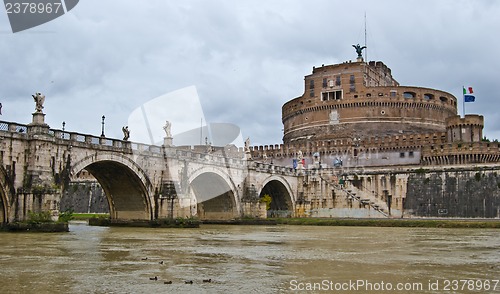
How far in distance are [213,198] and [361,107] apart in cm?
3508

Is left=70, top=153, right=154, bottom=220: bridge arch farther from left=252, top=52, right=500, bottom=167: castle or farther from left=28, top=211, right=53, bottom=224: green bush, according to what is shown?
left=252, top=52, right=500, bottom=167: castle

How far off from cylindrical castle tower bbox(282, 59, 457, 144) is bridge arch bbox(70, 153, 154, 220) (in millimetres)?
38420

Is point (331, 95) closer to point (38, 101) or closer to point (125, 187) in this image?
point (125, 187)

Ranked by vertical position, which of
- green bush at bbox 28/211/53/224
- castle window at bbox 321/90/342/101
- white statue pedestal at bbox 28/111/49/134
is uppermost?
castle window at bbox 321/90/342/101

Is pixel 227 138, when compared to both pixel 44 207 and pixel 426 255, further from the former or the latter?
pixel 426 255

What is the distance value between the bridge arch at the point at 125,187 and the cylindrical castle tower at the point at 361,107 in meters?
38.4

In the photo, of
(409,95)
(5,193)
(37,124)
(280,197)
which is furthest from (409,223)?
(409,95)

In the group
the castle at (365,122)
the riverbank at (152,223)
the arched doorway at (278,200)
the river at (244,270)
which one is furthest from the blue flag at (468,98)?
the river at (244,270)

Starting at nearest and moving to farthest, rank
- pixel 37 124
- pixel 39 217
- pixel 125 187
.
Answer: pixel 39 217
pixel 37 124
pixel 125 187

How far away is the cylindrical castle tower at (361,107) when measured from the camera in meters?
79.9

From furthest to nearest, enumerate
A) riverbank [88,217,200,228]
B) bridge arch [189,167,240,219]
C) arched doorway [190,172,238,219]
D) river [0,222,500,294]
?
arched doorway [190,172,238,219]
bridge arch [189,167,240,219]
riverbank [88,217,200,228]
river [0,222,500,294]

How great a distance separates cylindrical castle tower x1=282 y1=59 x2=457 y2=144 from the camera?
79938 millimetres

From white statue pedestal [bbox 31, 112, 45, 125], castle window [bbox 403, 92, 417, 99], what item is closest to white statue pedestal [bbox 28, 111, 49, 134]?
white statue pedestal [bbox 31, 112, 45, 125]

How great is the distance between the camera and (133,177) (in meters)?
41.6
